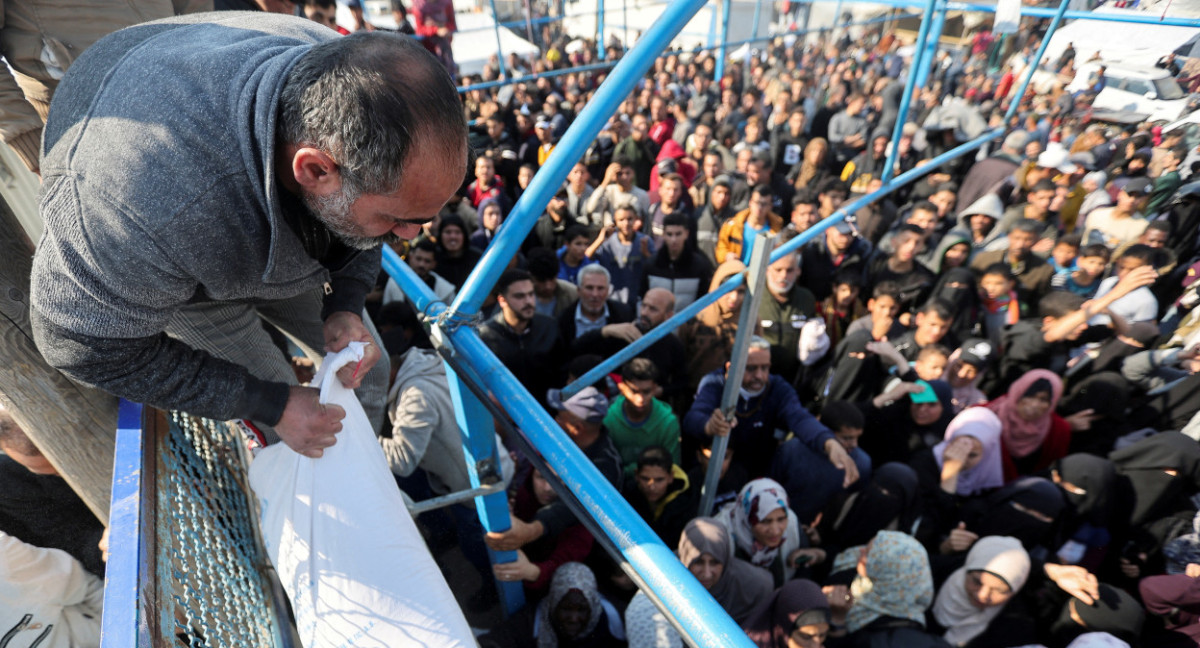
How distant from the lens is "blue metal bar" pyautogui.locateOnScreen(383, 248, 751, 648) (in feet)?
2.78

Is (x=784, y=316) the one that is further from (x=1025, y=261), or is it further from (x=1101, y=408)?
(x=1025, y=261)

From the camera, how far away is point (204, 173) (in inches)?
38.2

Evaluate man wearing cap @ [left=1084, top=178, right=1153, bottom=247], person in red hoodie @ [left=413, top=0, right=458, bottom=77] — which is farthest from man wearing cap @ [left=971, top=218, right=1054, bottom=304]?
person in red hoodie @ [left=413, top=0, right=458, bottom=77]

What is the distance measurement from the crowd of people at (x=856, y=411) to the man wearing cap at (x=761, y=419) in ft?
0.05

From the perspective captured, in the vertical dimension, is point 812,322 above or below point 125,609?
below

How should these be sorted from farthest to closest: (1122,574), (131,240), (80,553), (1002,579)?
(1122,574), (1002,579), (80,553), (131,240)

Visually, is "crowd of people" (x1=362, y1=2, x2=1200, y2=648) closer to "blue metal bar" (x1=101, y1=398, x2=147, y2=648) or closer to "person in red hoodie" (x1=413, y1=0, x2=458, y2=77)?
"blue metal bar" (x1=101, y1=398, x2=147, y2=648)

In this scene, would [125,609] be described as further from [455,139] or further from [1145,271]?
[1145,271]

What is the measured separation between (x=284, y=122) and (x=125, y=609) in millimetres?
762

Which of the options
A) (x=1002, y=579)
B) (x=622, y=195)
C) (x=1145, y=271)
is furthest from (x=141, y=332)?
(x=1145, y=271)

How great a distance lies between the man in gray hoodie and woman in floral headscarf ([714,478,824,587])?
2.36 meters

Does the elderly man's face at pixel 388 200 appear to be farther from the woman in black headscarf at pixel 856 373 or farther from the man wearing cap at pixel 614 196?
the man wearing cap at pixel 614 196

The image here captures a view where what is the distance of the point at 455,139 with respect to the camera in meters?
0.99

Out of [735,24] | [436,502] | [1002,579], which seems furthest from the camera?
[735,24]
